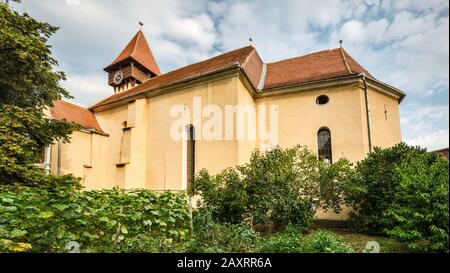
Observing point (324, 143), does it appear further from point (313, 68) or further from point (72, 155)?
point (72, 155)

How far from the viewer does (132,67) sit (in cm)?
2383

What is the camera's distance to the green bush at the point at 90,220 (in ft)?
13.8

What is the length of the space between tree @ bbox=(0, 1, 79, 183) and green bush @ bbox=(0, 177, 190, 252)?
1020 millimetres

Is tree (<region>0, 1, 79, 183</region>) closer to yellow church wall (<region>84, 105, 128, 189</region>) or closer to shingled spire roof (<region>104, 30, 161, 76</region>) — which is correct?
yellow church wall (<region>84, 105, 128, 189</region>)

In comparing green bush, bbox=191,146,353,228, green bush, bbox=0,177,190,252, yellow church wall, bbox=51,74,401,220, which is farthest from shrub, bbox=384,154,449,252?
green bush, bbox=0,177,190,252

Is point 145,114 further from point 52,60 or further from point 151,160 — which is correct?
point 52,60

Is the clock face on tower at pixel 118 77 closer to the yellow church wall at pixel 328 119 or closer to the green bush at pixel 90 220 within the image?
the yellow church wall at pixel 328 119

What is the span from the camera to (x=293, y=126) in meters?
13.3

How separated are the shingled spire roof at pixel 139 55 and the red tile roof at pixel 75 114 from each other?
318 inches

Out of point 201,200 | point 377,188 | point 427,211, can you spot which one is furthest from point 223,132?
point 427,211

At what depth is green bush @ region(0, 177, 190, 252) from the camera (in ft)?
13.8

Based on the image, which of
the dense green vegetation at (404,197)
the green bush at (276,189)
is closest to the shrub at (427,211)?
the dense green vegetation at (404,197)

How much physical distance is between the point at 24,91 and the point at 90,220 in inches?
230
